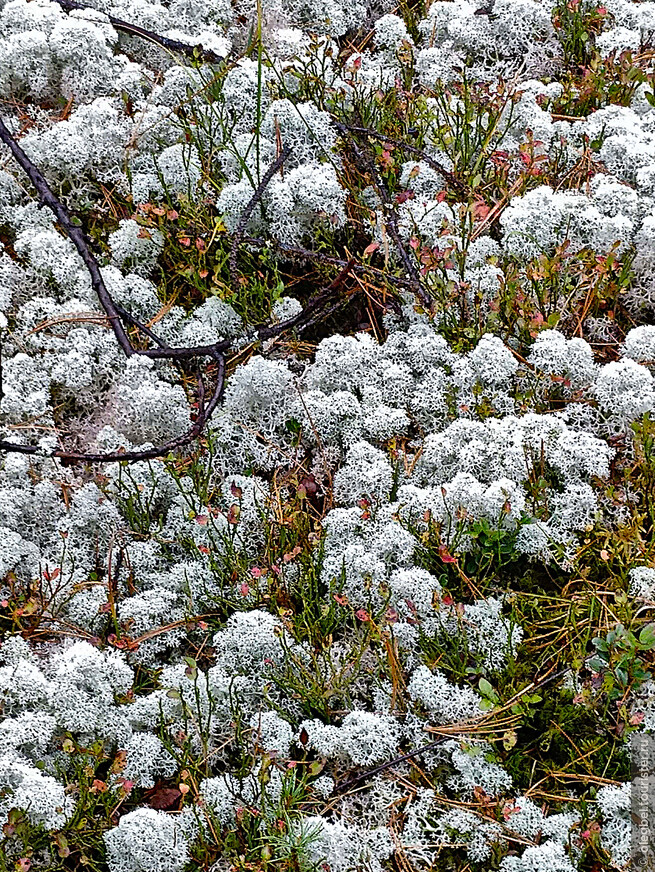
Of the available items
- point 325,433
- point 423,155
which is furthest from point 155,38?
point 325,433

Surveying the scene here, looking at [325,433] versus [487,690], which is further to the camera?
[325,433]

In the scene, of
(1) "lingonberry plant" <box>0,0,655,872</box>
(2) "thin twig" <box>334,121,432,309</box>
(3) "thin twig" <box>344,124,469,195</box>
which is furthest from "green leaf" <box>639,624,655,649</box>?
(3) "thin twig" <box>344,124,469,195</box>

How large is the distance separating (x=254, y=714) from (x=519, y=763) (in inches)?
26.5

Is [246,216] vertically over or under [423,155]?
under

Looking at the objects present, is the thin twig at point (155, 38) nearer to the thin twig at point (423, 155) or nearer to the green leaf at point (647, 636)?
the thin twig at point (423, 155)

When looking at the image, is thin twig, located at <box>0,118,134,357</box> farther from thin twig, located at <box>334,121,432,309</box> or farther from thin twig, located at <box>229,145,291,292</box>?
thin twig, located at <box>334,121,432,309</box>

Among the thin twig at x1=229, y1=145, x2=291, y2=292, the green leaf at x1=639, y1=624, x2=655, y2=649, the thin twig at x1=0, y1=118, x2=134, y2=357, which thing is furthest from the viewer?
the thin twig at x1=229, y1=145, x2=291, y2=292

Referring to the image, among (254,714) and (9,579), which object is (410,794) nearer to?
(254,714)

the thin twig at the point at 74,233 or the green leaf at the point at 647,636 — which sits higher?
the thin twig at the point at 74,233

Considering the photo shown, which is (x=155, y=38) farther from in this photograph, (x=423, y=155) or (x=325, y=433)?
(x=325, y=433)

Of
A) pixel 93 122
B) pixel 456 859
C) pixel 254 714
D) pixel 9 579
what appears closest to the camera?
pixel 456 859

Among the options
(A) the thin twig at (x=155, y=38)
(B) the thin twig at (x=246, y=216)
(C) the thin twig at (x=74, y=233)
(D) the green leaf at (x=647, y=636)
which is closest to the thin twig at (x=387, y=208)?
(B) the thin twig at (x=246, y=216)

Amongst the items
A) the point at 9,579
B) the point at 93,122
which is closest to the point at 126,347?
the point at 9,579

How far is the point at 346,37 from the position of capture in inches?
152
